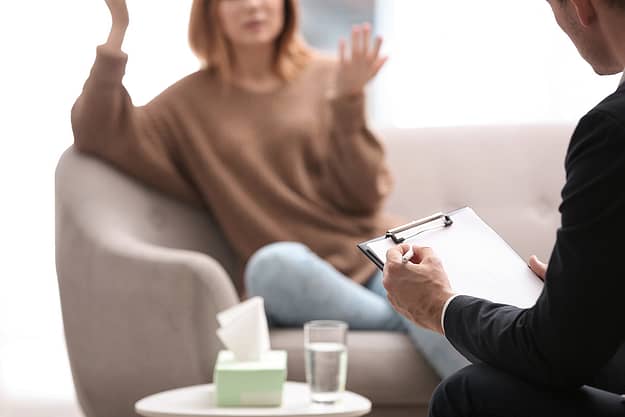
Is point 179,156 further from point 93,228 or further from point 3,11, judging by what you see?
point 3,11

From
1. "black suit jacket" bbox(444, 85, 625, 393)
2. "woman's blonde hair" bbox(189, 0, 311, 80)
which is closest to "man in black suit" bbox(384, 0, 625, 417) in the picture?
"black suit jacket" bbox(444, 85, 625, 393)

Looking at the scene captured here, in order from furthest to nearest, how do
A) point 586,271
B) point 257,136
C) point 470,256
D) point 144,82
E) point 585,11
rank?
point 144,82 → point 257,136 → point 470,256 → point 585,11 → point 586,271

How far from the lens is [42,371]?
11.8 ft

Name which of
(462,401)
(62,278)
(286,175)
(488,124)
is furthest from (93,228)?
(462,401)

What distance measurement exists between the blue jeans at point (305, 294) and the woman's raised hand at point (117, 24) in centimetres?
66

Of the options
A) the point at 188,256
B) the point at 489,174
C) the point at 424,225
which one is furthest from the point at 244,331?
the point at 489,174

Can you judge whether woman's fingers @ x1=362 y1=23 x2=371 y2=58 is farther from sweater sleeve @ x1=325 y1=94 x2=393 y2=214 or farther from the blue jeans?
the blue jeans

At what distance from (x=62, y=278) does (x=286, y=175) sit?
25.4 inches

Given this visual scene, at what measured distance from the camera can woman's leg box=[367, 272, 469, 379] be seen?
2.20 m

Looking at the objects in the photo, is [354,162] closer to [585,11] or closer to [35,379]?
[35,379]

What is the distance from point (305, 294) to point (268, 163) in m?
0.48

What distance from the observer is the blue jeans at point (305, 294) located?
7.98ft

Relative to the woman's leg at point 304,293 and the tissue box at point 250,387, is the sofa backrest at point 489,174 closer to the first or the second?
the woman's leg at point 304,293

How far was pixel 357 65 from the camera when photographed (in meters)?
2.70
